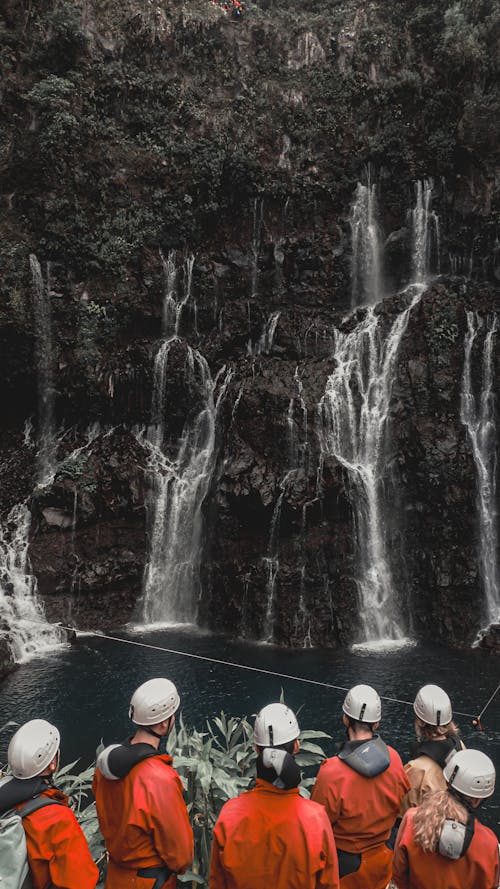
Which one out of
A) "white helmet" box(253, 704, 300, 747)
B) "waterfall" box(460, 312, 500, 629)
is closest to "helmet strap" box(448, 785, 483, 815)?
"white helmet" box(253, 704, 300, 747)

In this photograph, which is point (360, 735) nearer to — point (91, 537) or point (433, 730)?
point (433, 730)

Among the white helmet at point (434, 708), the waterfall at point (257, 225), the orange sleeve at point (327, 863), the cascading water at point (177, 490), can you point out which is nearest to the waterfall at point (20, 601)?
the cascading water at point (177, 490)

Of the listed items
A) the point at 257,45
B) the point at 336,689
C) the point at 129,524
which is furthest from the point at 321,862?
the point at 257,45

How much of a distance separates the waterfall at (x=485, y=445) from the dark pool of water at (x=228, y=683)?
7.55 ft

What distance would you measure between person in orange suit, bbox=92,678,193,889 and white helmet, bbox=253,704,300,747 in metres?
0.56

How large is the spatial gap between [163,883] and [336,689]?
9.15 metres

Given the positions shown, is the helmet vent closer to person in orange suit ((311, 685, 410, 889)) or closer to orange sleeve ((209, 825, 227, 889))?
person in orange suit ((311, 685, 410, 889))

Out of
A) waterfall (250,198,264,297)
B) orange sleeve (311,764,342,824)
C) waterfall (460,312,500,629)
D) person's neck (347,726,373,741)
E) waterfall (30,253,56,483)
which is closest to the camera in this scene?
orange sleeve (311,764,342,824)

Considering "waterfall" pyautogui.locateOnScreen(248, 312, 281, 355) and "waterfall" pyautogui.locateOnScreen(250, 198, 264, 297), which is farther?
"waterfall" pyautogui.locateOnScreen(250, 198, 264, 297)

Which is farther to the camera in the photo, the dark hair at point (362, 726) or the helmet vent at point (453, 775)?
the dark hair at point (362, 726)

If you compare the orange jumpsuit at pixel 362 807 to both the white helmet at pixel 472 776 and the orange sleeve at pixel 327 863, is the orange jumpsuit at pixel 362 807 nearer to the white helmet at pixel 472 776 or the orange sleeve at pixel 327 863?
the orange sleeve at pixel 327 863

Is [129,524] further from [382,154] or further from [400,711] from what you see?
[382,154]

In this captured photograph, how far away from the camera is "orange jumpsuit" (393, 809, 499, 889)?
2875mm

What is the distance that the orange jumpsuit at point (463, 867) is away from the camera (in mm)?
2875
